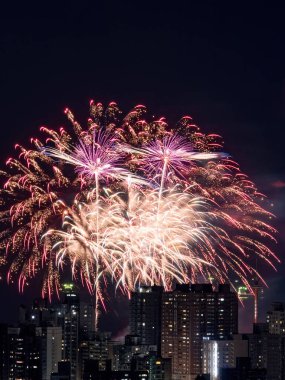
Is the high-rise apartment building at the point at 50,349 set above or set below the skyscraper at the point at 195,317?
below

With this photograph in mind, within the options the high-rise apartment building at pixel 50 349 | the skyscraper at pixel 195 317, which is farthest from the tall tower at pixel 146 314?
the high-rise apartment building at pixel 50 349

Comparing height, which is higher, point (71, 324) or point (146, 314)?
point (146, 314)

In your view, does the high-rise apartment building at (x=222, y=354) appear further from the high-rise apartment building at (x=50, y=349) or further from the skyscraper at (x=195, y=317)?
the high-rise apartment building at (x=50, y=349)

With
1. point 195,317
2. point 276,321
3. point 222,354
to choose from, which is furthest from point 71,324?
point 276,321

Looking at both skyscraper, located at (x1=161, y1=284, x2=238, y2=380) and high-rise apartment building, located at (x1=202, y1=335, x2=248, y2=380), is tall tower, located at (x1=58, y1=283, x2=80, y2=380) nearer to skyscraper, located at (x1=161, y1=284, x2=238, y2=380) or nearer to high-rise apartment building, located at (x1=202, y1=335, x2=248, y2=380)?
skyscraper, located at (x1=161, y1=284, x2=238, y2=380)

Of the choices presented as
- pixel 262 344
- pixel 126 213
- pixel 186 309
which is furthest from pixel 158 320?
pixel 126 213

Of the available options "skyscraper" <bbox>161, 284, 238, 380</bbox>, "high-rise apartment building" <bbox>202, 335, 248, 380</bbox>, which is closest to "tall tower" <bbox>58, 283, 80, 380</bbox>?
"skyscraper" <bbox>161, 284, 238, 380</bbox>

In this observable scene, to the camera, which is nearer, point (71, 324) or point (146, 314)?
point (71, 324)

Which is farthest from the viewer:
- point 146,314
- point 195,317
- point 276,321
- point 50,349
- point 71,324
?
point 146,314

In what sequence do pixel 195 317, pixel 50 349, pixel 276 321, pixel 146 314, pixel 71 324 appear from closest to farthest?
1. pixel 50 349
2. pixel 276 321
3. pixel 71 324
4. pixel 195 317
5. pixel 146 314

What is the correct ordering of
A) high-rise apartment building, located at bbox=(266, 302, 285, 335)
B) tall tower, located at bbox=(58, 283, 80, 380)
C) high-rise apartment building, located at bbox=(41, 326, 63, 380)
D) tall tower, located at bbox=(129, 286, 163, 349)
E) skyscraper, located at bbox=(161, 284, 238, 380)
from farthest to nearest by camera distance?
1. tall tower, located at bbox=(129, 286, 163, 349)
2. skyscraper, located at bbox=(161, 284, 238, 380)
3. high-rise apartment building, located at bbox=(266, 302, 285, 335)
4. tall tower, located at bbox=(58, 283, 80, 380)
5. high-rise apartment building, located at bbox=(41, 326, 63, 380)

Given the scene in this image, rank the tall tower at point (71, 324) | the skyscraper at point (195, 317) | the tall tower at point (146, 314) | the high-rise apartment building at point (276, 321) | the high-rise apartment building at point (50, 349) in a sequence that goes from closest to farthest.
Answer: the high-rise apartment building at point (50, 349), the tall tower at point (71, 324), the high-rise apartment building at point (276, 321), the skyscraper at point (195, 317), the tall tower at point (146, 314)

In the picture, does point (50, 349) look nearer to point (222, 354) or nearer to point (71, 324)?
point (71, 324)

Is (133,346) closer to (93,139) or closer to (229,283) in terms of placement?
(229,283)
